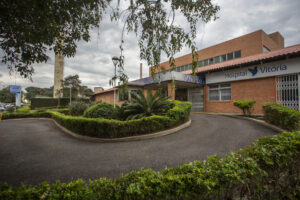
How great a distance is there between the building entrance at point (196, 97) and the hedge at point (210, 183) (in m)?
12.8

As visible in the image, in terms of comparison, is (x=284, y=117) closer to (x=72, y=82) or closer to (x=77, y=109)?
(x=77, y=109)

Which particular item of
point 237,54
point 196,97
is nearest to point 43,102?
point 196,97

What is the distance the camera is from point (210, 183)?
1478mm

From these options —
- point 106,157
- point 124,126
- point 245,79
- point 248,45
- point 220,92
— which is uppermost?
point 248,45

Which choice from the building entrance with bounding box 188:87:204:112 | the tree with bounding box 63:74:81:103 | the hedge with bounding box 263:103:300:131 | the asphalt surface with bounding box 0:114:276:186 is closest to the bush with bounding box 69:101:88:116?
the asphalt surface with bounding box 0:114:276:186

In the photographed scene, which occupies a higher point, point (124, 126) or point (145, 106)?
point (145, 106)

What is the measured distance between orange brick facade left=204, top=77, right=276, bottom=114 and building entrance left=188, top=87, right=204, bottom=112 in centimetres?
164

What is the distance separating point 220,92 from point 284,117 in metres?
7.54

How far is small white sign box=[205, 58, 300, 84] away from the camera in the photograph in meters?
8.52

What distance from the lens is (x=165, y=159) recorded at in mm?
3508

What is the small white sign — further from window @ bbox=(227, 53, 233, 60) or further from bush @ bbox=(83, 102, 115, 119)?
bush @ bbox=(83, 102, 115, 119)

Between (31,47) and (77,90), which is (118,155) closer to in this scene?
(31,47)

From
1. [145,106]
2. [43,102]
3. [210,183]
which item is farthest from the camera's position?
[43,102]

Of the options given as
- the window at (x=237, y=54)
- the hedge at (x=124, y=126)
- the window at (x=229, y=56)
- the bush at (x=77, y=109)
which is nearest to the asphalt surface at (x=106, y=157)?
the hedge at (x=124, y=126)
